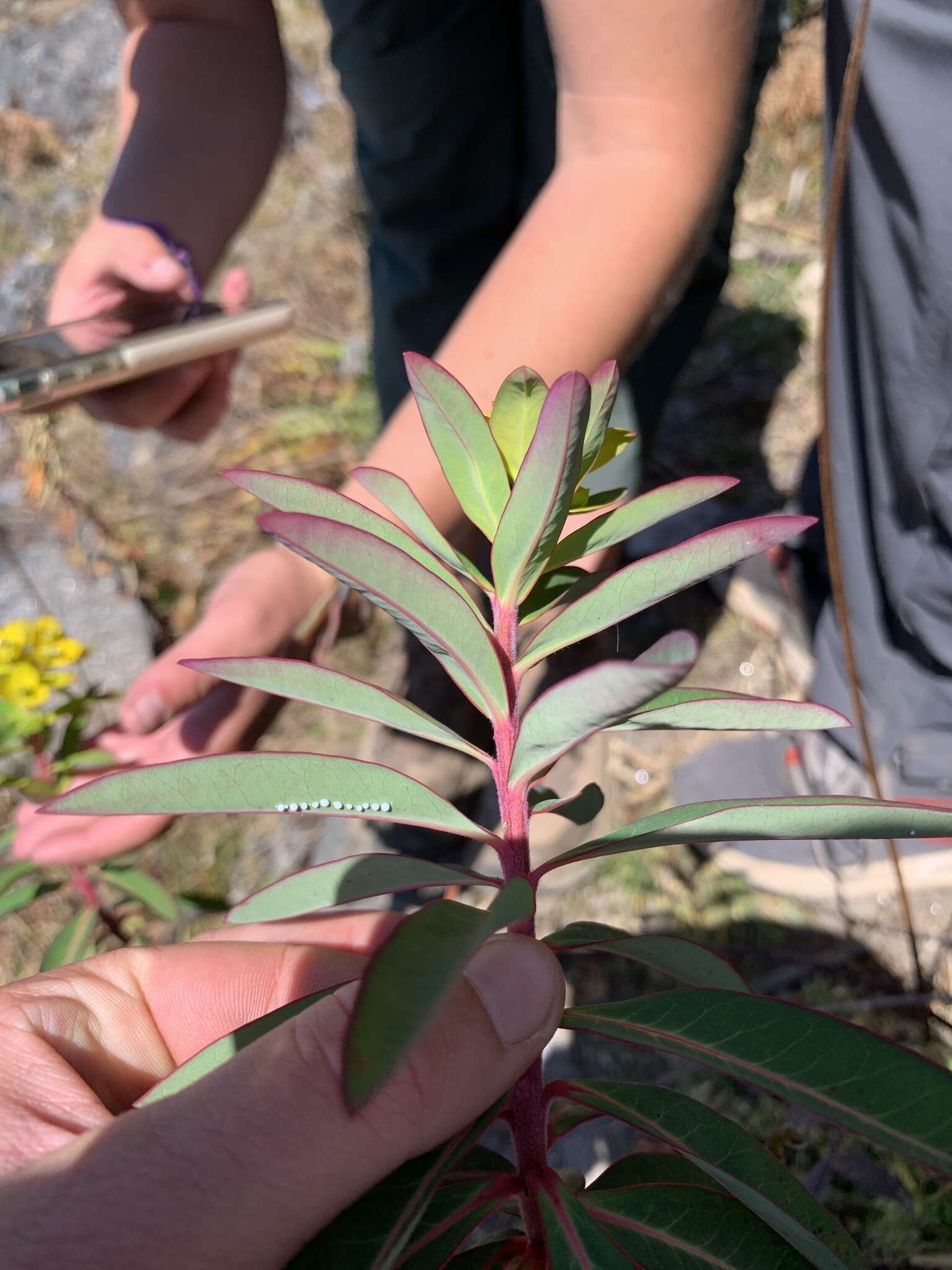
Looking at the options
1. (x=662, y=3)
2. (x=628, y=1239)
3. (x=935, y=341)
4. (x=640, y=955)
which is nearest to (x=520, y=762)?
(x=640, y=955)

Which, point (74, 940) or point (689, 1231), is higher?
point (689, 1231)

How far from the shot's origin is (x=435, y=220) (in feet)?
6.13

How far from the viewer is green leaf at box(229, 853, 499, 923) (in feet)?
2.02

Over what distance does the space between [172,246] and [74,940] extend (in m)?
1.10

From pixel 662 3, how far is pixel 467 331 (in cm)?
38

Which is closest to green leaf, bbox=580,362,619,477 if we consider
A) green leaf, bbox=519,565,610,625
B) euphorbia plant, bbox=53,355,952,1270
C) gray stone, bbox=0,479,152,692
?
euphorbia plant, bbox=53,355,952,1270

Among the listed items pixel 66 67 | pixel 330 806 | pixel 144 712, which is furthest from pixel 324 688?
pixel 66 67

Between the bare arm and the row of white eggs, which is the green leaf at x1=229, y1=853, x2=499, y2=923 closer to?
the row of white eggs

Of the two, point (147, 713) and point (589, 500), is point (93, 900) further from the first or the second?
point (589, 500)

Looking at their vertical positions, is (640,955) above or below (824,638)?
above

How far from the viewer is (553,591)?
28.3 inches

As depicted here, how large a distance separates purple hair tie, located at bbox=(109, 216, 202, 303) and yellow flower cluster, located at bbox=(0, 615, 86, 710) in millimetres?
648

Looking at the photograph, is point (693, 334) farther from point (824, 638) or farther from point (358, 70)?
point (358, 70)

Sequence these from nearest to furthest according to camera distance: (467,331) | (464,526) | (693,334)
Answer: (467,331)
(464,526)
(693,334)
